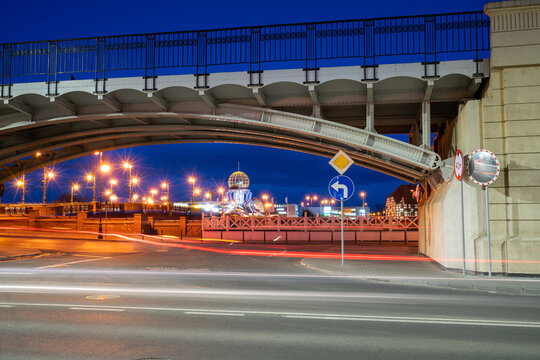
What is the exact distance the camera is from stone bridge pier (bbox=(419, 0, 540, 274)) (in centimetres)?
1362

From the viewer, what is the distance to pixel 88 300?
964 cm

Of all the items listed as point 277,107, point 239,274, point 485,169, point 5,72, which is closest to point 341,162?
point 485,169

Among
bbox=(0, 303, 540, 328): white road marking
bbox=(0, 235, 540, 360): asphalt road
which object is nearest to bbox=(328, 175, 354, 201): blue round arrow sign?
bbox=(0, 235, 540, 360): asphalt road

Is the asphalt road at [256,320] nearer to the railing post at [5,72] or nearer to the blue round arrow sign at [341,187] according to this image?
the blue round arrow sign at [341,187]

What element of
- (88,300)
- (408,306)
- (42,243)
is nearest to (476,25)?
(408,306)

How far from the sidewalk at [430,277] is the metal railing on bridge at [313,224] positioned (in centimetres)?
2015

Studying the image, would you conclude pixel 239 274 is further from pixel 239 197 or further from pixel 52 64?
pixel 239 197

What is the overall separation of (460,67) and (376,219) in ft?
79.6

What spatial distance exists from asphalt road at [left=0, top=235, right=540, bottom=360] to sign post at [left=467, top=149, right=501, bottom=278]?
3609 millimetres

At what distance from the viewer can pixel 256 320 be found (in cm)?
757

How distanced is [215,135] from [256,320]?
696 inches

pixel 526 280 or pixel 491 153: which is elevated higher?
pixel 491 153

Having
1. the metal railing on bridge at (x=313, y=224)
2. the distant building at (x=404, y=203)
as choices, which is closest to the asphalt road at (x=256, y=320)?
the metal railing on bridge at (x=313, y=224)

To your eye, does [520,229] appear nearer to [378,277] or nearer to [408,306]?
[378,277]
